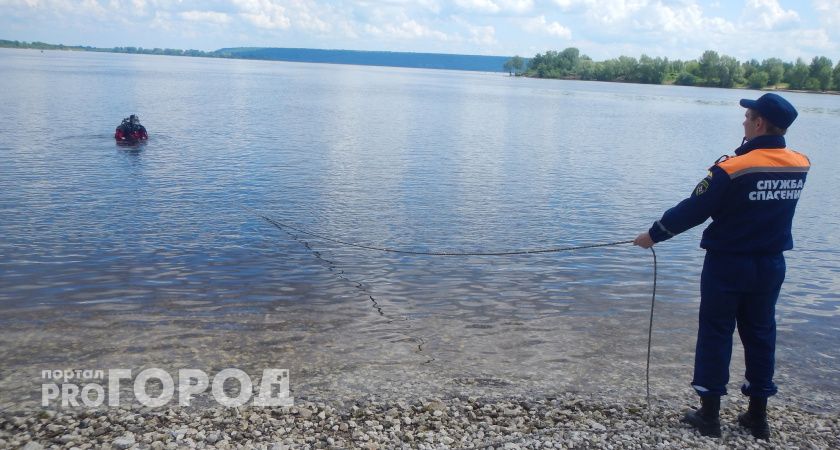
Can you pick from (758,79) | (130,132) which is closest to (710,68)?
(758,79)

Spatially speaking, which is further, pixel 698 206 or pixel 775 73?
pixel 775 73

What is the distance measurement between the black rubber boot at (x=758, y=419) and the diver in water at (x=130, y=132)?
2949 centimetres

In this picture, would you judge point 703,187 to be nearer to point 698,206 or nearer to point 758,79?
point 698,206

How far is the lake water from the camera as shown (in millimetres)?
8922

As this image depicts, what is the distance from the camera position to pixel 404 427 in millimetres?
6891

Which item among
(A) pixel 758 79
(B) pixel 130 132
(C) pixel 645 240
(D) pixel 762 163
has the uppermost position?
(A) pixel 758 79

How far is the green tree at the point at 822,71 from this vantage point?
16150cm

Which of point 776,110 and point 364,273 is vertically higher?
point 776,110

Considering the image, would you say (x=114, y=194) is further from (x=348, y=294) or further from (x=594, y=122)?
(x=594, y=122)

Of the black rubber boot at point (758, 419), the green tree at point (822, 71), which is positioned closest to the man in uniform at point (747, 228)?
the black rubber boot at point (758, 419)


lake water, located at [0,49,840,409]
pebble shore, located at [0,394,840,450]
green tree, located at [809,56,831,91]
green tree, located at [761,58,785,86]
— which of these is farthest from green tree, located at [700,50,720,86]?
pebble shore, located at [0,394,840,450]

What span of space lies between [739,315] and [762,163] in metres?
1.48

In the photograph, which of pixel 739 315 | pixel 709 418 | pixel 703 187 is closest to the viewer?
pixel 703 187

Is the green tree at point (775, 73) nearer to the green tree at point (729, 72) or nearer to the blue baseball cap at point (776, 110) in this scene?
the green tree at point (729, 72)
